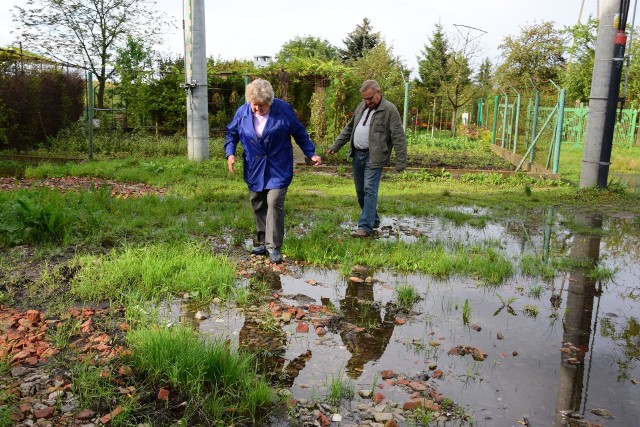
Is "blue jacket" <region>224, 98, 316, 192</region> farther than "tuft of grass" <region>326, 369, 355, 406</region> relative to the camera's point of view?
Yes

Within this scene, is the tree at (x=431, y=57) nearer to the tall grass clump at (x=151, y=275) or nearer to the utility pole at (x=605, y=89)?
the utility pole at (x=605, y=89)

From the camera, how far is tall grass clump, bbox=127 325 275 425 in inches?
125

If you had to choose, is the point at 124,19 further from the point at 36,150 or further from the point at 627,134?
the point at 627,134

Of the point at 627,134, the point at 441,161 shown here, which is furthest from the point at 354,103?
the point at 627,134

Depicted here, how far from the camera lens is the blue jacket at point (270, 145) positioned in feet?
19.9

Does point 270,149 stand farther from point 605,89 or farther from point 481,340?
point 605,89

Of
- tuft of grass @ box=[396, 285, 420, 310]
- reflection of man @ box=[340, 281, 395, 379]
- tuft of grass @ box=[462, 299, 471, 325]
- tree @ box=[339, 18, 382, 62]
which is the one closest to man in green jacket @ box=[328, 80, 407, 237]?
reflection of man @ box=[340, 281, 395, 379]

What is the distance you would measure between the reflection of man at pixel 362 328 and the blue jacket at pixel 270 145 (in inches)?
60.1

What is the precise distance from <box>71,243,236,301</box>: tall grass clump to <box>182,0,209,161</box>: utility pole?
905cm

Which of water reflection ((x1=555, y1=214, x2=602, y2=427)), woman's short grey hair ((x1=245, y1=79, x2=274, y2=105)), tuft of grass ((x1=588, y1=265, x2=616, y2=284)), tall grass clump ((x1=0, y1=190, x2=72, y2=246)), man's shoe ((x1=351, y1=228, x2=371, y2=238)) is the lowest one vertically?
water reflection ((x1=555, y1=214, x2=602, y2=427))

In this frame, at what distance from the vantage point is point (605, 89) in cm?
1112

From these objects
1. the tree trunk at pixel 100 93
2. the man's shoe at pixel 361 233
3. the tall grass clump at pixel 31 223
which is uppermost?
the tree trunk at pixel 100 93

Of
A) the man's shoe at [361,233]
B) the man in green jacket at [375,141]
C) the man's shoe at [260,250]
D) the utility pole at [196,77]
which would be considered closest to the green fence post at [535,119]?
the man in green jacket at [375,141]

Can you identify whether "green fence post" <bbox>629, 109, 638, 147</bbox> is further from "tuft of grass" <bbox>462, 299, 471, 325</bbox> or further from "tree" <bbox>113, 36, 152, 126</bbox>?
"tuft of grass" <bbox>462, 299, 471, 325</bbox>
